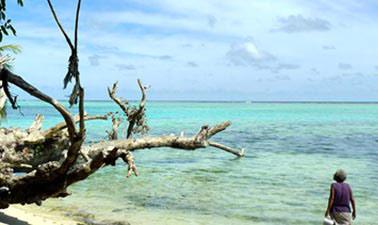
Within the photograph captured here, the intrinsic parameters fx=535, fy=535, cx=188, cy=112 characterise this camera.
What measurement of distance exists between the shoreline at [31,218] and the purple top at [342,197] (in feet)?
24.1

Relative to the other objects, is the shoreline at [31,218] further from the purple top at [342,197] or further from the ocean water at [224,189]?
the purple top at [342,197]

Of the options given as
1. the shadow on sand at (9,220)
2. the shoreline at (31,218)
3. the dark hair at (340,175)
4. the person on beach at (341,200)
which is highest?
the dark hair at (340,175)

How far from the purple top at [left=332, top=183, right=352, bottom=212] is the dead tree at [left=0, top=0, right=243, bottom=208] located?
3444 millimetres

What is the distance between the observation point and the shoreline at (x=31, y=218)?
1265 cm

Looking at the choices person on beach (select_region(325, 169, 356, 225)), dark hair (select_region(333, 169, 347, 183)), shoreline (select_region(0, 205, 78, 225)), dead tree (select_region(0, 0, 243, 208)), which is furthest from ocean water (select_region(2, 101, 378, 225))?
dark hair (select_region(333, 169, 347, 183))

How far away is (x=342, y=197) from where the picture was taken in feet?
29.7

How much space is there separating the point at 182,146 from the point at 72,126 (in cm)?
616

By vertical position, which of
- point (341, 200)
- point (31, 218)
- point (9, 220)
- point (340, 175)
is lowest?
point (31, 218)

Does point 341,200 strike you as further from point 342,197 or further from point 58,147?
point 58,147

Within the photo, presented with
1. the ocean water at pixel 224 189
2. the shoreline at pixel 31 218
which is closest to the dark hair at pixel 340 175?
the ocean water at pixel 224 189

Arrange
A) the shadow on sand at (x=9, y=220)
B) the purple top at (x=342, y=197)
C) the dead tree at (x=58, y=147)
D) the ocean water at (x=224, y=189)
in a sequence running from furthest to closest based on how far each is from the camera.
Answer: the ocean water at (x=224, y=189), the shadow on sand at (x=9, y=220), the purple top at (x=342, y=197), the dead tree at (x=58, y=147)

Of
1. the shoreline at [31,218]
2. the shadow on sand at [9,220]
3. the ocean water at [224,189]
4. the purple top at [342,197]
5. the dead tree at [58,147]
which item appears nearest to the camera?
the dead tree at [58,147]

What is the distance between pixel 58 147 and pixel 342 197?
7110 millimetres

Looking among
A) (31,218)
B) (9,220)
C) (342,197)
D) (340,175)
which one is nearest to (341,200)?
(342,197)
